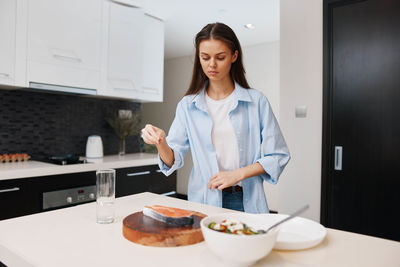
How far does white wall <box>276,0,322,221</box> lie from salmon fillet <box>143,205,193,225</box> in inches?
73.2

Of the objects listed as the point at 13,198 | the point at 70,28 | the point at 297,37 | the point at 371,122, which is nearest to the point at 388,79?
the point at 371,122

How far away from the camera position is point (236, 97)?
1.50m

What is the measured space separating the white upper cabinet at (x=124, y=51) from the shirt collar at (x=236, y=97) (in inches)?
67.6

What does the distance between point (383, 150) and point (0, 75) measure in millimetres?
2827

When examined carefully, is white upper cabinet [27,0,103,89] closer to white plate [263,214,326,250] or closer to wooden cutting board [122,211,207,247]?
wooden cutting board [122,211,207,247]

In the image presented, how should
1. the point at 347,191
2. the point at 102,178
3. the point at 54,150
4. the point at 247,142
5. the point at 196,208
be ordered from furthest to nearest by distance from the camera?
1. the point at 54,150
2. the point at 347,191
3. the point at 247,142
4. the point at 196,208
5. the point at 102,178

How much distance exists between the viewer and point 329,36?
2484 mm

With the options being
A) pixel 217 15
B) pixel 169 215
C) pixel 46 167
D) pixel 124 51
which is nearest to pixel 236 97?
pixel 169 215

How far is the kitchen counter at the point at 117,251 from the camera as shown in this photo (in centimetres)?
76

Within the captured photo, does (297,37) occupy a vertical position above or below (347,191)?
above

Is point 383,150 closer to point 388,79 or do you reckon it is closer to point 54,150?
point 388,79

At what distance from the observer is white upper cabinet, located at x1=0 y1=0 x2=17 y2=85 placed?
7.63 feet

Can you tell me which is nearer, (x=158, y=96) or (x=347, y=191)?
(x=347, y=191)

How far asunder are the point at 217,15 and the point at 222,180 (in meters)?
2.73
